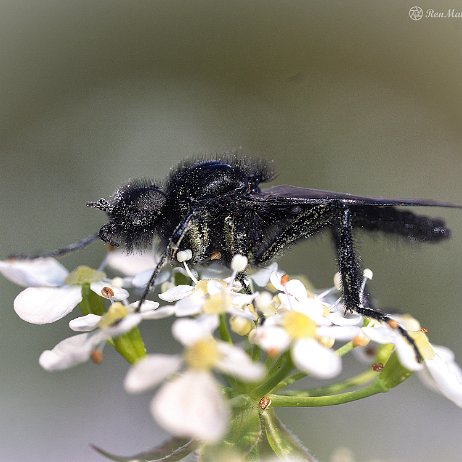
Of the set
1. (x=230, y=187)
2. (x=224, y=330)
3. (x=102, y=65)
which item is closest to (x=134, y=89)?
(x=102, y=65)

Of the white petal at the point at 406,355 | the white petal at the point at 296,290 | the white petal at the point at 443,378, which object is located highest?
the white petal at the point at 296,290

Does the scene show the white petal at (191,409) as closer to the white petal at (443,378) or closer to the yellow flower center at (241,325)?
the yellow flower center at (241,325)

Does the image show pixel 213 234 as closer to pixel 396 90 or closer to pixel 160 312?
pixel 160 312

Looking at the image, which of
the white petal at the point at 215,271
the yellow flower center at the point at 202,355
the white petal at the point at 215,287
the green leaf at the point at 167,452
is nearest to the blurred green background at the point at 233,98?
the white petal at the point at 215,271

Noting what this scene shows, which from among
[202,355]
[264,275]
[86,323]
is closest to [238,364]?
[202,355]

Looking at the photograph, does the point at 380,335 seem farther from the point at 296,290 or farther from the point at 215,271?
the point at 215,271

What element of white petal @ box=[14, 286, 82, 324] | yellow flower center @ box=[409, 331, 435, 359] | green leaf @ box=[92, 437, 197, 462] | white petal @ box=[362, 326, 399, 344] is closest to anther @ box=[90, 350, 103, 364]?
green leaf @ box=[92, 437, 197, 462]

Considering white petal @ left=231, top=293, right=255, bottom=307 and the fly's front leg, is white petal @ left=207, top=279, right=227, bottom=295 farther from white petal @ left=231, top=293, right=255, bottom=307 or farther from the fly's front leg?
the fly's front leg
